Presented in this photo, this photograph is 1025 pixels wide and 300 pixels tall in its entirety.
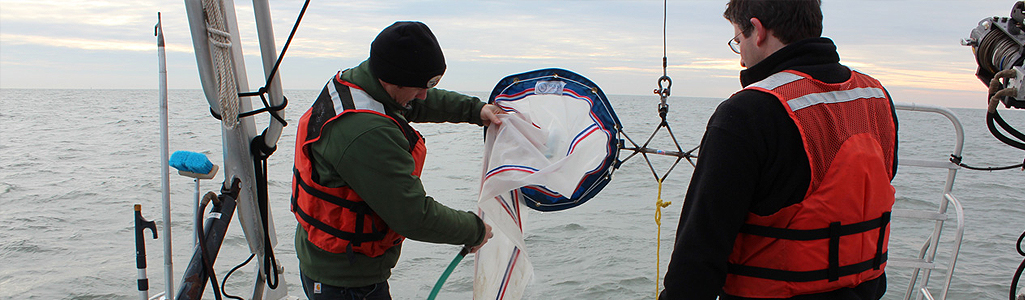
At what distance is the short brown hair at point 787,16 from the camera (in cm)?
135

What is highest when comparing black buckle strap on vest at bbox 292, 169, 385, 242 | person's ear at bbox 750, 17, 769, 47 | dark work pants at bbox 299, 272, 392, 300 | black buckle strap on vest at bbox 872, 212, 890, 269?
person's ear at bbox 750, 17, 769, 47

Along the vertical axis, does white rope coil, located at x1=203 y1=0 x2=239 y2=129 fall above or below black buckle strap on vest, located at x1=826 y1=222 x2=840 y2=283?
above

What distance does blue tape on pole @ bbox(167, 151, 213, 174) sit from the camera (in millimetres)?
1854

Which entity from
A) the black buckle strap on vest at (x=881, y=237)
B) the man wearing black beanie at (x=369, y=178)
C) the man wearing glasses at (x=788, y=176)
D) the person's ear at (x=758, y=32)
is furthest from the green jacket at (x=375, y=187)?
the black buckle strap on vest at (x=881, y=237)

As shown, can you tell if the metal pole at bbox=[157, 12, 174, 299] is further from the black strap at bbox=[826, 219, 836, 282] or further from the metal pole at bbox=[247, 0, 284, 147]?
the black strap at bbox=[826, 219, 836, 282]

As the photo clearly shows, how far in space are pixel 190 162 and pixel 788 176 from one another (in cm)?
169

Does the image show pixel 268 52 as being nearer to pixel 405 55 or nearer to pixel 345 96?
pixel 345 96

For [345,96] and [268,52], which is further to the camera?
[268,52]

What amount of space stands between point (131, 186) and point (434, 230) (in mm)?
10579

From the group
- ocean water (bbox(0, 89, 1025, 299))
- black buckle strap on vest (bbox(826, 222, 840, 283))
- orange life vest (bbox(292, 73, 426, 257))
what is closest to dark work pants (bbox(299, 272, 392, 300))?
orange life vest (bbox(292, 73, 426, 257))

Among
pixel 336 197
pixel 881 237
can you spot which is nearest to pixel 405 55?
pixel 336 197

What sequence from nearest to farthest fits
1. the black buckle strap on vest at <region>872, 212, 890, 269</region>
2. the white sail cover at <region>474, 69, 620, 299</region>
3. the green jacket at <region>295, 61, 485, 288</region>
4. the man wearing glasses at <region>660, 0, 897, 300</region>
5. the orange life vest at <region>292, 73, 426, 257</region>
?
the man wearing glasses at <region>660, 0, 897, 300</region> → the black buckle strap on vest at <region>872, 212, 890, 269</region> → the green jacket at <region>295, 61, 485, 288</region> → the orange life vest at <region>292, 73, 426, 257</region> → the white sail cover at <region>474, 69, 620, 299</region>

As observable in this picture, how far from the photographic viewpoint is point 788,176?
1306mm

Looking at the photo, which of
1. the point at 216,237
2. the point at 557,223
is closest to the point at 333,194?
the point at 216,237
